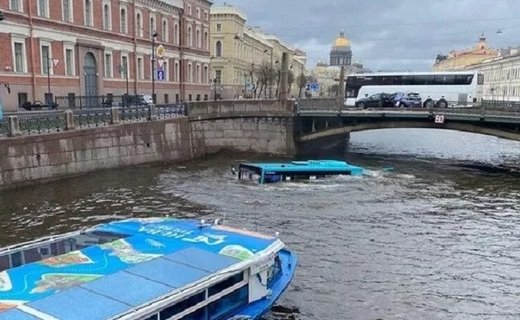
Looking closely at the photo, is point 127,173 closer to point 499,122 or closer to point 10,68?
point 10,68

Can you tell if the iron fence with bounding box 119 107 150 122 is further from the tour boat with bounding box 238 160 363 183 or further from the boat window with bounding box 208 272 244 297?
the boat window with bounding box 208 272 244 297

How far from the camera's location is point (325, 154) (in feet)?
135

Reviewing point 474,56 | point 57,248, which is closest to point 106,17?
point 57,248

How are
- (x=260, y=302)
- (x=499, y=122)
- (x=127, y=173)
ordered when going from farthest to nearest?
(x=499, y=122) → (x=127, y=173) → (x=260, y=302)

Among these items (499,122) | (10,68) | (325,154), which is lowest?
(325,154)

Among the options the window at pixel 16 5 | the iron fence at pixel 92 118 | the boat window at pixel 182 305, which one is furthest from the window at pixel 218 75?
the boat window at pixel 182 305

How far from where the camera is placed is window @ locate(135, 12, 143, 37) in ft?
174

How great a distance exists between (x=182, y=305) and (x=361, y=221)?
481 inches

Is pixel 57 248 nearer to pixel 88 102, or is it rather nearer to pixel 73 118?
pixel 73 118

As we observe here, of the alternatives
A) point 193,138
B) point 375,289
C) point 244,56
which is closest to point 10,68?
point 193,138

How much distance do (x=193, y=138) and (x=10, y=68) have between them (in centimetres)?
1358

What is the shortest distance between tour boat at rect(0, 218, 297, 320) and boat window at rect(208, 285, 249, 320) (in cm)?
2

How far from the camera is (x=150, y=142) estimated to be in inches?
1262

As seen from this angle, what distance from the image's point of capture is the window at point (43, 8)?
129 feet
